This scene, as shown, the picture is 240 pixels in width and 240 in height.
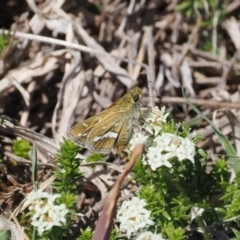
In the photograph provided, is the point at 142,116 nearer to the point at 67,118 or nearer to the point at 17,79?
the point at 67,118

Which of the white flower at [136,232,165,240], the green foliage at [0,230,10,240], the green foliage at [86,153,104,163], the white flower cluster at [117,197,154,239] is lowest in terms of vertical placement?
the white flower at [136,232,165,240]

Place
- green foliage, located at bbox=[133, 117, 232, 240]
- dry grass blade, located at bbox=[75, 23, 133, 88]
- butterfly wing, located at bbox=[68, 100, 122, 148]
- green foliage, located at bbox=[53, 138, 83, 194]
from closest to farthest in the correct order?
green foliage, located at bbox=[133, 117, 232, 240] → green foliage, located at bbox=[53, 138, 83, 194] → butterfly wing, located at bbox=[68, 100, 122, 148] → dry grass blade, located at bbox=[75, 23, 133, 88]

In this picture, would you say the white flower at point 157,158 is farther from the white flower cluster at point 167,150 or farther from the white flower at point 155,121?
the white flower at point 155,121

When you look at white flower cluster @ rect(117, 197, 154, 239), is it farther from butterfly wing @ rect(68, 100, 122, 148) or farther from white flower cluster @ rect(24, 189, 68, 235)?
butterfly wing @ rect(68, 100, 122, 148)

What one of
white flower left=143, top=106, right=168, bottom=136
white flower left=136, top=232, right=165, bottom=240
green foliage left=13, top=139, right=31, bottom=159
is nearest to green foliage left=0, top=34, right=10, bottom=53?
green foliage left=13, top=139, right=31, bottom=159

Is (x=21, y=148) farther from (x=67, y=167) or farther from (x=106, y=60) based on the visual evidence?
(x=106, y=60)

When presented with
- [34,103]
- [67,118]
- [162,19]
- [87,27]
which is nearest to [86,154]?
[67,118]

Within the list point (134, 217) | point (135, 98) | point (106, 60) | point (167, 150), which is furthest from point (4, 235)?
point (106, 60)
